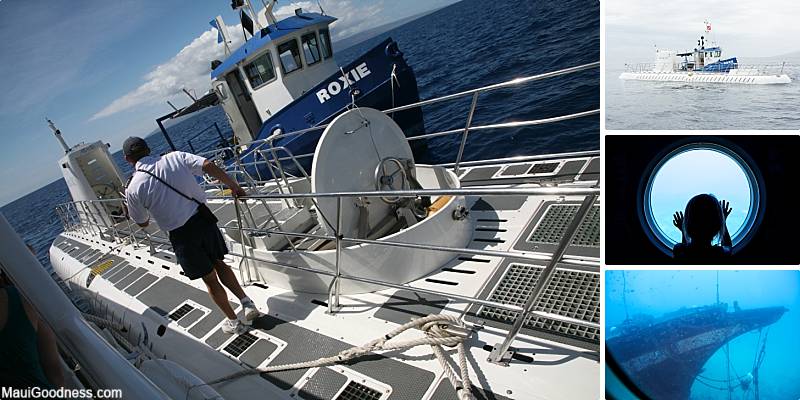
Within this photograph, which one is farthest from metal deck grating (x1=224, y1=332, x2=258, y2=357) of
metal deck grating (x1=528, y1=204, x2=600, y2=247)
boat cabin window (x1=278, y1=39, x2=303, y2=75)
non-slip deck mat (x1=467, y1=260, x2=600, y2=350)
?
boat cabin window (x1=278, y1=39, x2=303, y2=75)

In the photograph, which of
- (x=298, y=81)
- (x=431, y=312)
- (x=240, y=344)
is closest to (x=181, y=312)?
(x=240, y=344)

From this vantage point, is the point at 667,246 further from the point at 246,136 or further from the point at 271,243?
the point at 246,136

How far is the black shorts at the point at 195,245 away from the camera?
2.93 m

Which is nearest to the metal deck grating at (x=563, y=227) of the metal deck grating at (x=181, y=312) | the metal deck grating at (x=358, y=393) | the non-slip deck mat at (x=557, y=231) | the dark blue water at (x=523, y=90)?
the non-slip deck mat at (x=557, y=231)

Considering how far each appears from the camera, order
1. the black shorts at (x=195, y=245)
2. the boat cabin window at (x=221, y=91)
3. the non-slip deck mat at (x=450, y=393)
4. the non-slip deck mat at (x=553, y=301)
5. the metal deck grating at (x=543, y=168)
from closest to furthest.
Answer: the non-slip deck mat at (x=450, y=393) < the non-slip deck mat at (x=553, y=301) < the black shorts at (x=195, y=245) < the metal deck grating at (x=543, y=168) < the boat cabin window at (x=221, y=91)

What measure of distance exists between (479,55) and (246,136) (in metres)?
13.5

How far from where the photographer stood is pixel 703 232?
5.01 ft

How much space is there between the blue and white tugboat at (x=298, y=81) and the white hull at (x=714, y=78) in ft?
25.6

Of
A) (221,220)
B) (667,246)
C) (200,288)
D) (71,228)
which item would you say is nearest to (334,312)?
(200,288)

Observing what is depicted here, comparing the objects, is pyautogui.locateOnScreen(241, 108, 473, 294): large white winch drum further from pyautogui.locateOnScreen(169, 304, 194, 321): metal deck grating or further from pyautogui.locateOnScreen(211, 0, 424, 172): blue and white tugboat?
pyautogui.locateOnScreen(211, 0, 424, 172): blue and white tugboat

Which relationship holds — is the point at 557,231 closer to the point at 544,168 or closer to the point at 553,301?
the point at 553,301

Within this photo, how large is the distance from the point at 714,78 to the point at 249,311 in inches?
143

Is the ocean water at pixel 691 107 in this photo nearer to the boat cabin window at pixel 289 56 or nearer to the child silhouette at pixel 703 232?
the child silhouette at pixel 703 232

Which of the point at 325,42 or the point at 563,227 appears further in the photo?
the point at 325,42
